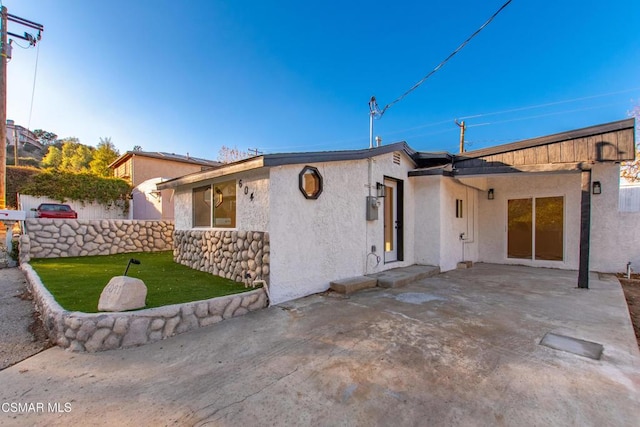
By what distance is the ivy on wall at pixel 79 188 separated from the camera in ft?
55.0

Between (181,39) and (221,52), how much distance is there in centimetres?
158

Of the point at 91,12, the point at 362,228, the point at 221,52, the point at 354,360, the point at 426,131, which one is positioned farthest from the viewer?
the point at 426,131

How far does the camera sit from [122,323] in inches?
151

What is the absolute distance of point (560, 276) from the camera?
26.5ft

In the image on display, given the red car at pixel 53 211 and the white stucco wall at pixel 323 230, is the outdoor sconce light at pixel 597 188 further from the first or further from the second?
the red car at pixel 53 211

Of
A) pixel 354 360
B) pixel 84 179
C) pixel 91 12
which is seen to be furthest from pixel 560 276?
pixel 84 179

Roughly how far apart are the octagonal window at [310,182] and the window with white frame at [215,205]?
1.81m

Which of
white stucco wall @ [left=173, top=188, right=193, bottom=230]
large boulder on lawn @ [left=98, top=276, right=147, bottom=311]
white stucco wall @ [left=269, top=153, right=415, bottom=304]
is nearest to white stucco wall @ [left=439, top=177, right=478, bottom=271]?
white stucco wall @ [left=269, top=153, right=415, bottom=304]

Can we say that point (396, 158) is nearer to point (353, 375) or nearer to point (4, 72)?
point (353, 375)

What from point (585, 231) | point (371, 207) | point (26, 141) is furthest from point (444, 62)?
point (26, 141)

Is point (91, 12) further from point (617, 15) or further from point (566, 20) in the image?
point (617, 15)

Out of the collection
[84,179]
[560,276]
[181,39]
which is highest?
[181,39]

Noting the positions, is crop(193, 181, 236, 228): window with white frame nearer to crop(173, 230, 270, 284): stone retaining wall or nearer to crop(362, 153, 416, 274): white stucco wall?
crop(173, 230, 270, 284): stone retaining wall

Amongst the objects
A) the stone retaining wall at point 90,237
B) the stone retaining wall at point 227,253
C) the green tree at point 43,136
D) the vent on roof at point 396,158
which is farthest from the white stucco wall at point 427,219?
the green tree at point 43,136
